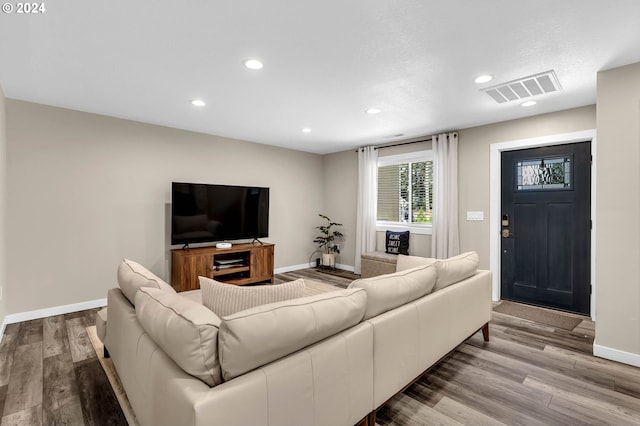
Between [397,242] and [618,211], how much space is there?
9.67ft

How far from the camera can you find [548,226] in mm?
3852

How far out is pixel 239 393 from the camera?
1081 millimetres

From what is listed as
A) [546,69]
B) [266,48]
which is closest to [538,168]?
[546,69]

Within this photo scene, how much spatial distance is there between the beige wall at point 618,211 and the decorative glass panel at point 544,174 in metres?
1.23

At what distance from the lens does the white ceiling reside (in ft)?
6.07

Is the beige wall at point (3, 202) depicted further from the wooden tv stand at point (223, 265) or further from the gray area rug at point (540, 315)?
the gray area rug at point (540, 315)

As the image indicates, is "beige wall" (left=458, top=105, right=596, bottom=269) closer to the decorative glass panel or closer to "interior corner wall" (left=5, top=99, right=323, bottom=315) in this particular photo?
the decorative glass panel

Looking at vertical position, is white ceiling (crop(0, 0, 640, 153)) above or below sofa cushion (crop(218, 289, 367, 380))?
above

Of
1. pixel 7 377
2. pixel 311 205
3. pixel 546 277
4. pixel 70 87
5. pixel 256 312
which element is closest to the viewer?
pixel 256 312

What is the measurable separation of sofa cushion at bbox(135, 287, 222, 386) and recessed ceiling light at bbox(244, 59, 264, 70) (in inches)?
77.2

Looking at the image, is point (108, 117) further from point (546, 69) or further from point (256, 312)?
point (546, 69)

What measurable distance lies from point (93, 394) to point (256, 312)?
5.64 feet

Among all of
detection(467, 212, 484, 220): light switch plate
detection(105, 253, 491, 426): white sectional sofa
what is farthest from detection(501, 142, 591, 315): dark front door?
detection(105, 253, 491, 426): white sectional sofa

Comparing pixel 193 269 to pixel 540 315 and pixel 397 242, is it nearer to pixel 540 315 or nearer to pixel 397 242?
pixel 397 242
